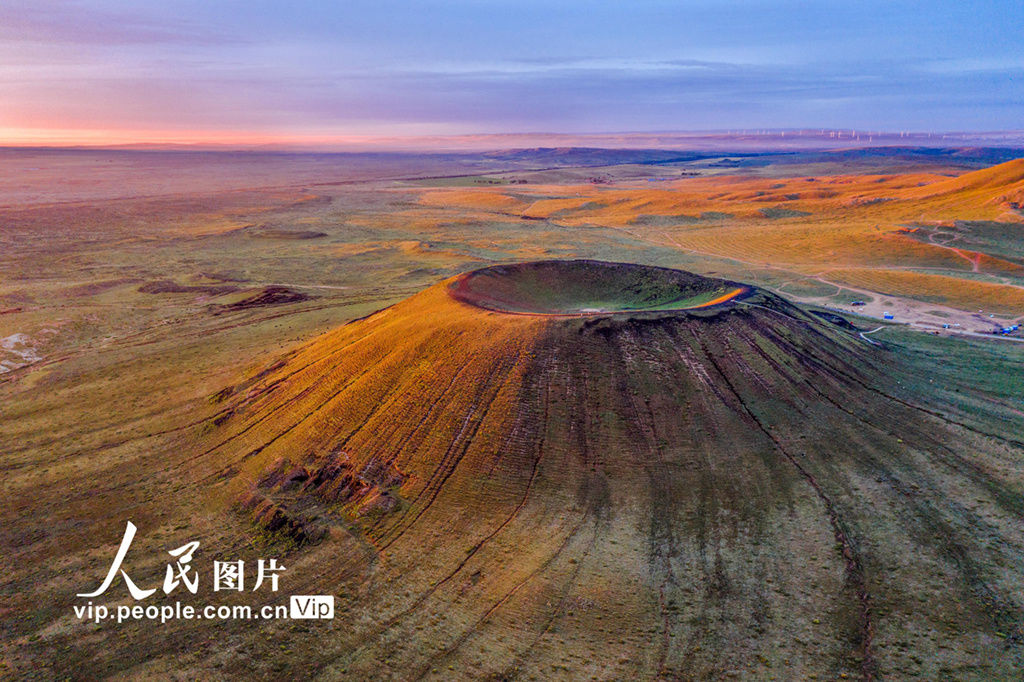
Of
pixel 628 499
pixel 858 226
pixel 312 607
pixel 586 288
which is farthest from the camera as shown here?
pixel 858 226

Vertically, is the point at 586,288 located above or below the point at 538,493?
above

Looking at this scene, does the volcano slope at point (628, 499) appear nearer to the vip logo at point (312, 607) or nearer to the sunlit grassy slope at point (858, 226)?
the vip logo at point (312, 607)

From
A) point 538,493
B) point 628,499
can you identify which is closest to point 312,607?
point 538,493

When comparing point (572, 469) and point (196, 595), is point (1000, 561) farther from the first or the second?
point (196, 595)

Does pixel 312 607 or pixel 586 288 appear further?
pixel 586 288

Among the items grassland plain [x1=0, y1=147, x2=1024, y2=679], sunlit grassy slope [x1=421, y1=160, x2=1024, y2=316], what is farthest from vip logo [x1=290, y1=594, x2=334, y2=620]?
sunlit grassy slope [x1=421, y1=160, x2=1024, y2=316]

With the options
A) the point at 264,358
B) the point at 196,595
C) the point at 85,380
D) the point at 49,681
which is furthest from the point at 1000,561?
the point at 85,380

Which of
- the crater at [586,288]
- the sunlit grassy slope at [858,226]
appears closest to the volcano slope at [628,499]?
the crater at [586,288]

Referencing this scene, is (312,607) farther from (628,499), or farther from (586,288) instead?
(586,288)
